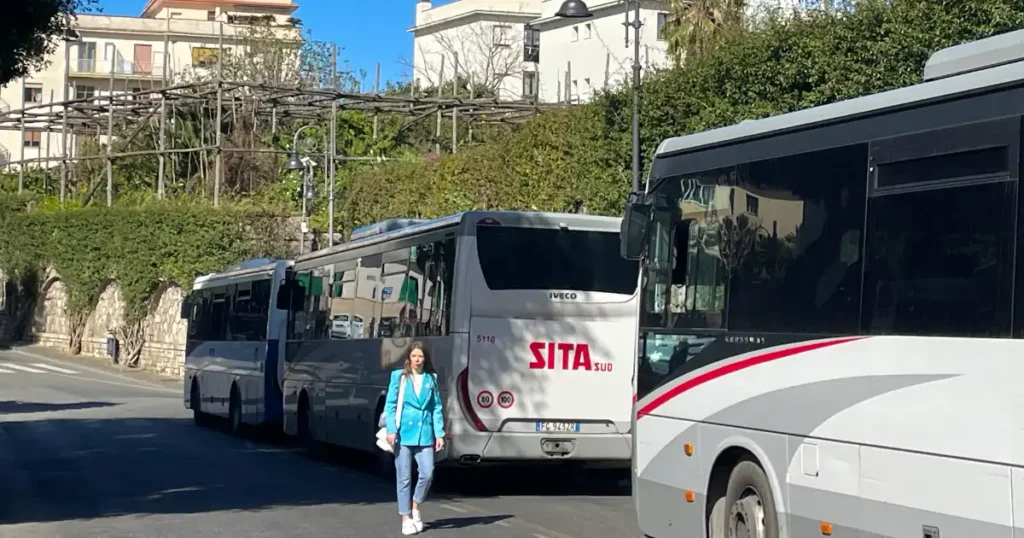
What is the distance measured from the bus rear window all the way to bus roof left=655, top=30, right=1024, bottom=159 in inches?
255

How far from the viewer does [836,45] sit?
20109 millimetres

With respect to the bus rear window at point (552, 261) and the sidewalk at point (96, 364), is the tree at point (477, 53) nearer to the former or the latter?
the sidewalk at point (96, 364)

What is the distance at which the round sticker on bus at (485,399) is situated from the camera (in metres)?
15.9

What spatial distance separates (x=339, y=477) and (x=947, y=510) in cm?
1266

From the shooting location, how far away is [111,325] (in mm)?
55469

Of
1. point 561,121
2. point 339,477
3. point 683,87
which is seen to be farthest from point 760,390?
point 561,121

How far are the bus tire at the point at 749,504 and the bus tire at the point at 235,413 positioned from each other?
18607mm

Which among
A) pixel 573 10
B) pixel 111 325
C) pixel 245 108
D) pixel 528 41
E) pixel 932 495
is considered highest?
pixel 528 41

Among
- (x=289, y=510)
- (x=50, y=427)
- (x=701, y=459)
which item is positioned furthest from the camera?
(x=50, y=427)

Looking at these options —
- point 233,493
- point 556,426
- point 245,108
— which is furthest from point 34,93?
point 556,426

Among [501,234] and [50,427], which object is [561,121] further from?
[501,234]

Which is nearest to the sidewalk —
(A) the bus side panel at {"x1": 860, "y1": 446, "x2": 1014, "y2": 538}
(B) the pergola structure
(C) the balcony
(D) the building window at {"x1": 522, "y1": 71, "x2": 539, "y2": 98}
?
(B) the pergola structure

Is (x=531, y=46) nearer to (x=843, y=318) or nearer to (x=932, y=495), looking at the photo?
(x=843, y=318)

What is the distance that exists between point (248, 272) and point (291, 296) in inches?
170
